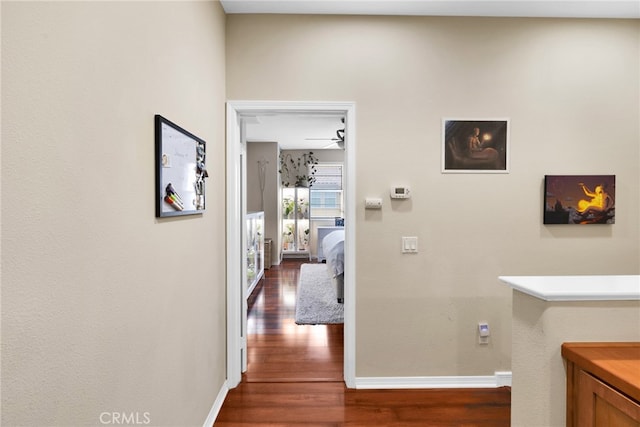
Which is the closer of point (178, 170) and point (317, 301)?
point (178, 170)

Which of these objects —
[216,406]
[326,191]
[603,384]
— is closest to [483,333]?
[603,384]

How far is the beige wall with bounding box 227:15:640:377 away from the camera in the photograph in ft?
8.07

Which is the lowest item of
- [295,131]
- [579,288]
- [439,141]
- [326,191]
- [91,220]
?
[579,288]

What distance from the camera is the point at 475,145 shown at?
97.7 inches

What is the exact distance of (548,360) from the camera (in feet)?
4.26

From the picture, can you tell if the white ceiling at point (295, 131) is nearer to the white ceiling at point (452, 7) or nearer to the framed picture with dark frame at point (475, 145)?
the white ceiling at point (452, 7)

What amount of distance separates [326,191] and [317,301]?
3.75 meters

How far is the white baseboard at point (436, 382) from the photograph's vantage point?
98.5 inches

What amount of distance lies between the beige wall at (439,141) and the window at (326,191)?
527 centimetres

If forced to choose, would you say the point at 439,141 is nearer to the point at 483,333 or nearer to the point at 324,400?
the point at 483,333

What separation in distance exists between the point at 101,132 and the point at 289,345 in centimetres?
266

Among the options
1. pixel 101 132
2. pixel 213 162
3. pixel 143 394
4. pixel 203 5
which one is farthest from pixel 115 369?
pixel 203 5

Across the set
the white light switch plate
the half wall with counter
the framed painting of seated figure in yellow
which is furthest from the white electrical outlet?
the half wall with counter

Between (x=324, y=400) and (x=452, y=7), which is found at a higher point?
(x=452, y=7)
